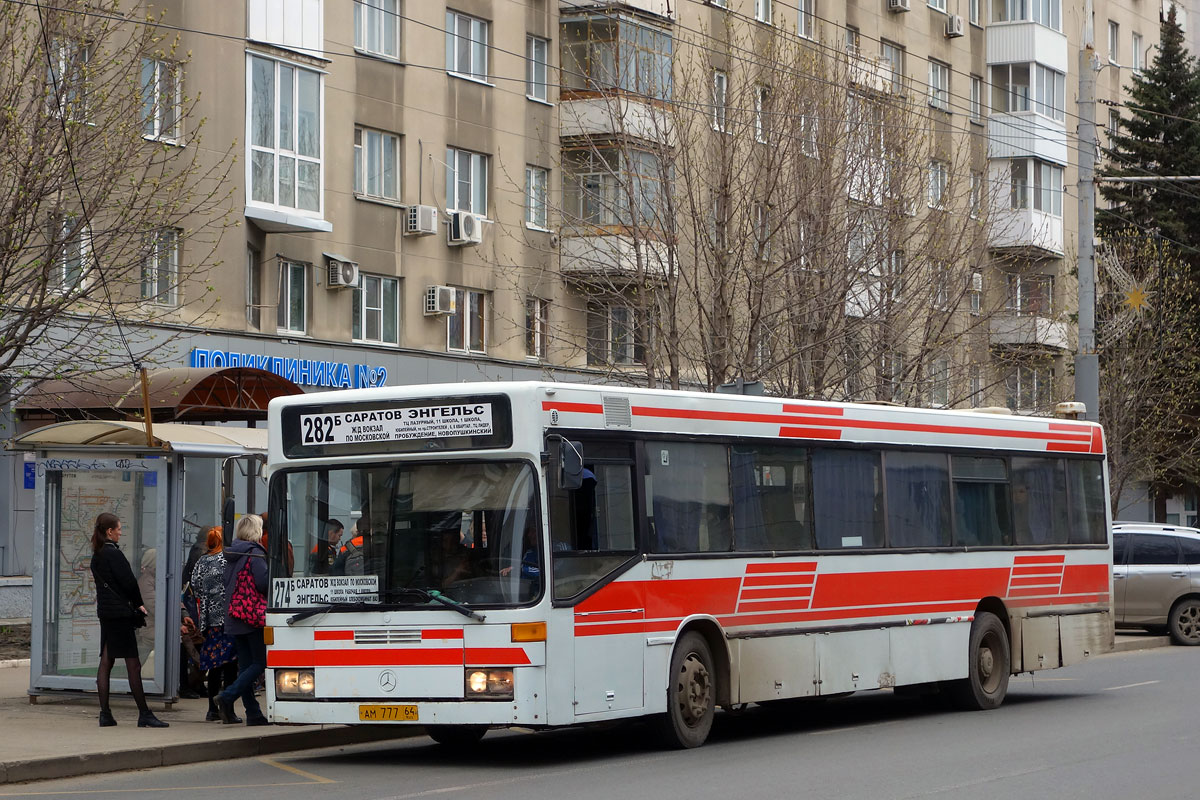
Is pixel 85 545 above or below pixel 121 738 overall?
above

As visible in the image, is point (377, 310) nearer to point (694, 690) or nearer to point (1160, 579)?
point (1160, 579)

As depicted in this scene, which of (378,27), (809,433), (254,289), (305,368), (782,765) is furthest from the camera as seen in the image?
(378,27)

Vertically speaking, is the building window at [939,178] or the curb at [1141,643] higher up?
the building window at [939,178]

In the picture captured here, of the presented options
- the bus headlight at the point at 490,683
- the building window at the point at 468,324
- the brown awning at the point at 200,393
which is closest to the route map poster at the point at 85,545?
the brown awning at the point at 200,393

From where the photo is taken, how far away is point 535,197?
34.7 m

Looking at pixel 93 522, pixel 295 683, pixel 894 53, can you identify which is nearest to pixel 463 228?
pixel 894 53

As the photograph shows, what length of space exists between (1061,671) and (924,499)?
24.4 ft

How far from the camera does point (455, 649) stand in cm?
1188

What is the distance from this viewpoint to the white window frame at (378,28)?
31562mm

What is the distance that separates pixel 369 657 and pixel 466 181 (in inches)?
881

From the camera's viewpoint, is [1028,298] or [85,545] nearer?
[85,545]

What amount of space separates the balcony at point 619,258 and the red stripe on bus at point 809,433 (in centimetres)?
999

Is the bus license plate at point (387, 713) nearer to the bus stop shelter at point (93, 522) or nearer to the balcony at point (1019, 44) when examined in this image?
the bus stop shelter at point (93, 522)

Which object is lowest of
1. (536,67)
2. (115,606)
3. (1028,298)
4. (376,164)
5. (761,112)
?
(115,606)
